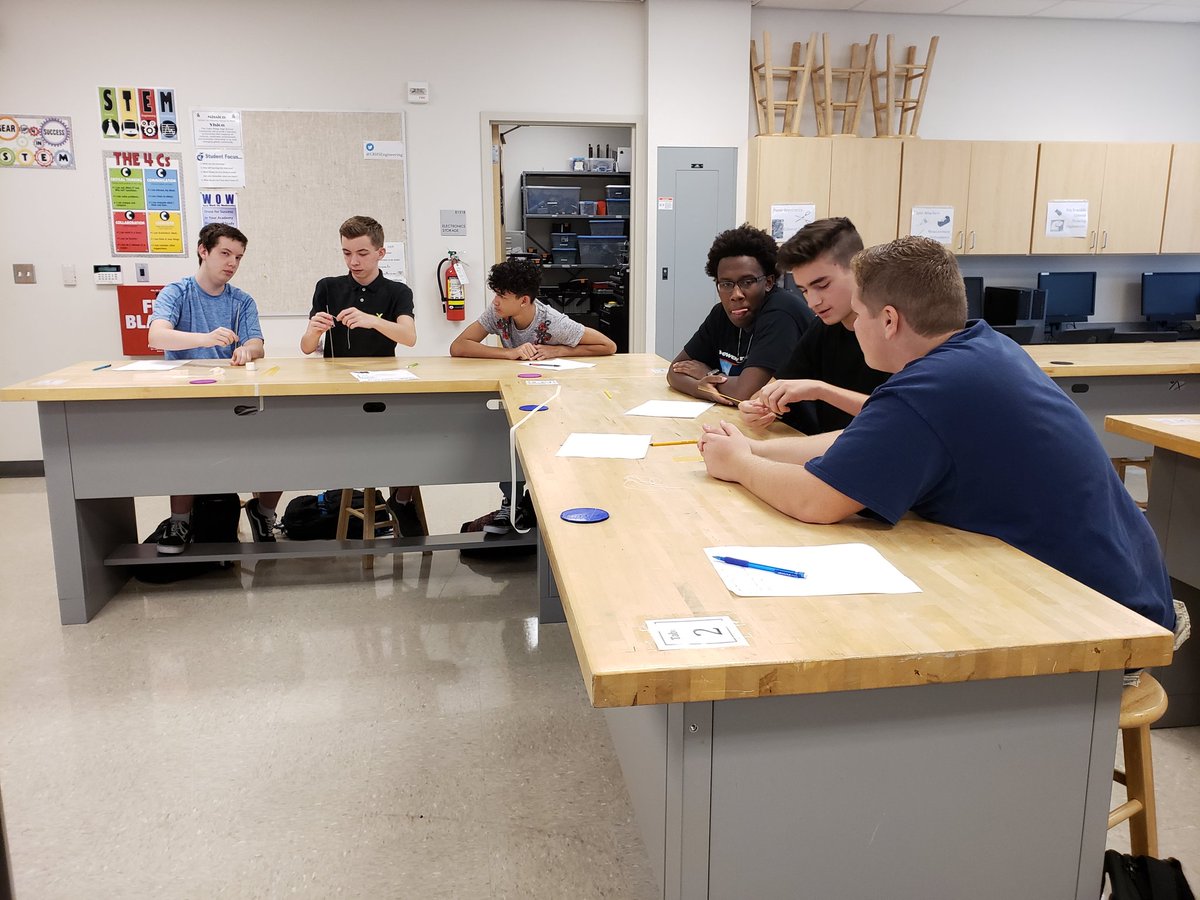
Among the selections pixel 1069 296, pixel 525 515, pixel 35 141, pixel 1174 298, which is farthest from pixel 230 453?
pixel 1174 298

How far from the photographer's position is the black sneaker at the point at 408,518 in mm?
3906

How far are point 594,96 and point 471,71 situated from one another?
0.77 m

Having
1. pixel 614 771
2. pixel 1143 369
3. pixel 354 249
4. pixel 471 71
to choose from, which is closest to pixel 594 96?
pixel 471 71

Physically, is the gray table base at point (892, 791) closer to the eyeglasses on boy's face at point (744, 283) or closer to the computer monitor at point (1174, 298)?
the eyeglasses on boy's face at point (744, 283)

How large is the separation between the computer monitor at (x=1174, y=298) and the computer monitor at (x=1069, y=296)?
44cm

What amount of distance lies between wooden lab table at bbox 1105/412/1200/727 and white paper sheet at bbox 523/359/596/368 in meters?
1.96

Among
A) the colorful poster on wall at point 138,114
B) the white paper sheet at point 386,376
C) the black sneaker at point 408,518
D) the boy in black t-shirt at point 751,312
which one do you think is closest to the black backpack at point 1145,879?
the boy in black t-shirt at point 751,312

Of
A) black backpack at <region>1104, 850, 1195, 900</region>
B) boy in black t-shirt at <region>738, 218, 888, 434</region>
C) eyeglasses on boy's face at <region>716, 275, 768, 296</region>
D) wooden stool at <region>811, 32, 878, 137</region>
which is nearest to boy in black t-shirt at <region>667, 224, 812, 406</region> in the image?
eyeglasses on boy's face at <region>716, 275, 768, 296</region>

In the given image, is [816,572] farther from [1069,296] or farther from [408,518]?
[1069,296]

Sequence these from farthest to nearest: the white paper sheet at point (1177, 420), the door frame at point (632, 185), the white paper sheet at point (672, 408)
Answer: the door frame at point (632, 185), the white paper sheet at point (672, 408), the white paper sheet at point (1177, 420)

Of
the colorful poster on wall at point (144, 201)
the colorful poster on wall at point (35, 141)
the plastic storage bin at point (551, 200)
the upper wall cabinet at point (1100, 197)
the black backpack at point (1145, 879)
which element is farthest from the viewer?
the plastic storage bin at point (551, 200)

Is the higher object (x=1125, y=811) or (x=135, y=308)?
(x=135, y=308)

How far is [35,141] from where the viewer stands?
518 centimetres

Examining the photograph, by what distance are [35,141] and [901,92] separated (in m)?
5.38
